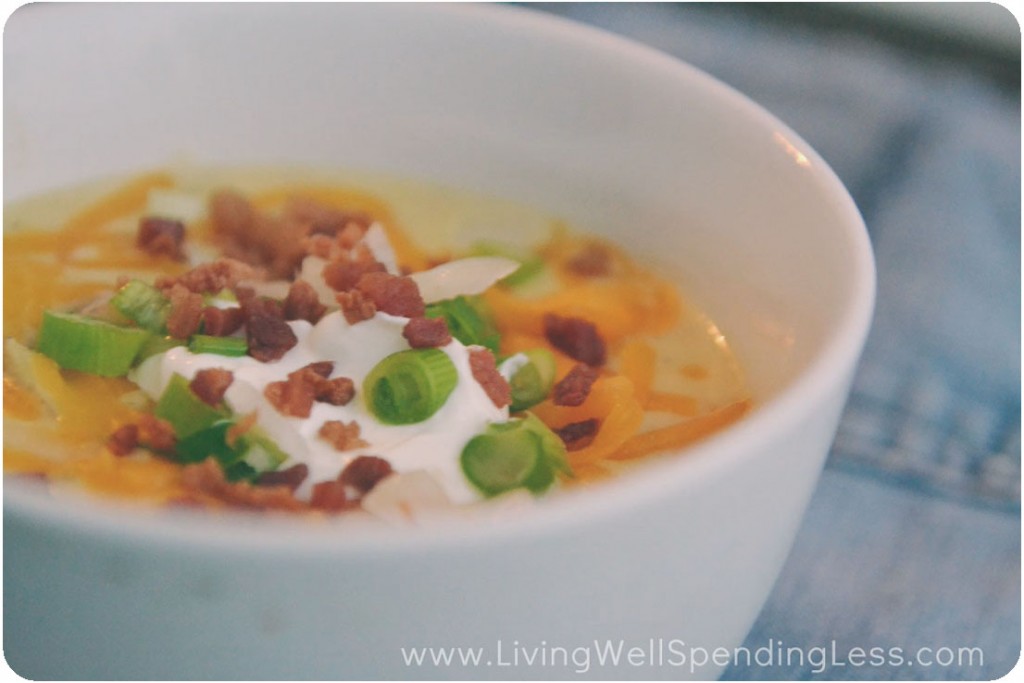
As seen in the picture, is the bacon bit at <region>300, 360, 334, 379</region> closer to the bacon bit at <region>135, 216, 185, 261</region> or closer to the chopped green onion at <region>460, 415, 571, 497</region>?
the chopped green onion at <region>460, 415, 571, 497</region>

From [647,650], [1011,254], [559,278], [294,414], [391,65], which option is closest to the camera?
[647,650]

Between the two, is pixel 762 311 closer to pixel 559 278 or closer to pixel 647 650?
pixel 559 278

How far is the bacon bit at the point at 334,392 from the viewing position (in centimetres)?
112

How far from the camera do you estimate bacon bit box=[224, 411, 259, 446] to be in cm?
105

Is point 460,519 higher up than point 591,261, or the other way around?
point 460,519

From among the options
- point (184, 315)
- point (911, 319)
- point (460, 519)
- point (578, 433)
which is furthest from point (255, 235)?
point (911, 319)

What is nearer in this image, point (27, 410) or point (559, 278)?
point (27, 410)

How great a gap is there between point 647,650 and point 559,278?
672 millimetres

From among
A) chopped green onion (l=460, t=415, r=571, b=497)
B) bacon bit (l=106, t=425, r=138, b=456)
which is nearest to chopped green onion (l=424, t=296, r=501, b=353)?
chopped green onion (l=460, t=415, r=571, b=497)

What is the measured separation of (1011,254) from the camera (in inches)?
78.3

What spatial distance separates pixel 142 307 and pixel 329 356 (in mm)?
214

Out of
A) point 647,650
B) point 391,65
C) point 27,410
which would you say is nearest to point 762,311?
point 647,650

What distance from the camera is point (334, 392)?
112cm

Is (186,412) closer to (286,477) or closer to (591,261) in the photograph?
(286,477)
